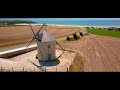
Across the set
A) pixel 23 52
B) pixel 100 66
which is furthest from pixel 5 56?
pixel 100 66

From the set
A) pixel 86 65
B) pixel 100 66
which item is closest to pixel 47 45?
pixel 86 65

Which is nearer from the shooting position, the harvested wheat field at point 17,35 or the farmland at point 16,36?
the farmland at point 16,36

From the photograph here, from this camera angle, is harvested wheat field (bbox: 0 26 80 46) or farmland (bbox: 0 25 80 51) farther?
harvested wheat field (bbox: 0 26 80 46)

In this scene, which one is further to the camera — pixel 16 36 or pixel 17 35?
pixel 17 35
